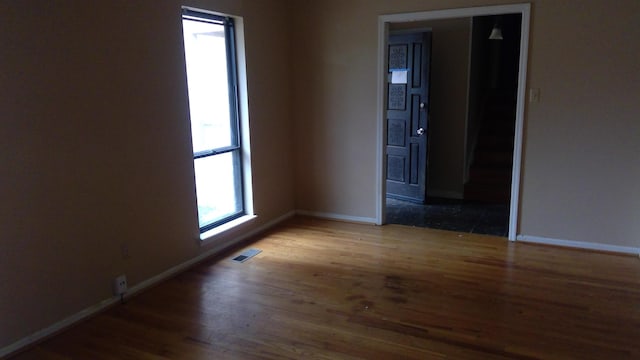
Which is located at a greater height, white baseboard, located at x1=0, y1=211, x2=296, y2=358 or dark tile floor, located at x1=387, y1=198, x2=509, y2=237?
white baseboard, located at x1=0, y1=211, x2=296, y2=358

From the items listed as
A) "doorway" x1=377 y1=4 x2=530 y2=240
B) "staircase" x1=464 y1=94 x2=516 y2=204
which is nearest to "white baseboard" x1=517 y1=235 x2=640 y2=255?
"doorway" x1=377 y1=4 x2=530 y2=240

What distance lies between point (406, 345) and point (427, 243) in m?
1.86

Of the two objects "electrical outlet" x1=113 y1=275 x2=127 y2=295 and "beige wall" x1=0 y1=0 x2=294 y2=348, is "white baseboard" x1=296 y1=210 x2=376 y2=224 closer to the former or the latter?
"beige wall" x1=0 y1=0 x2=294 y2=348

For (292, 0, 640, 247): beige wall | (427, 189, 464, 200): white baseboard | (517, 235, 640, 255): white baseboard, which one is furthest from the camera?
(427, 189, 464, 200): white baseboard

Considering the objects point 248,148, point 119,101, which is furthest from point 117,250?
point 248,148

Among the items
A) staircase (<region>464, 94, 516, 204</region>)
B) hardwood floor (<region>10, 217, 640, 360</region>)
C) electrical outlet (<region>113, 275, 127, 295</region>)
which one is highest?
staircase (<region>464, 94, 516, 204</region>)

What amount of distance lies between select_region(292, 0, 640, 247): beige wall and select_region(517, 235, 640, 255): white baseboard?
43 mm

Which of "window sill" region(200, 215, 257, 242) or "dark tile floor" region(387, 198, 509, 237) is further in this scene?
"dark tile floor" region(387, 198, 509, 237)

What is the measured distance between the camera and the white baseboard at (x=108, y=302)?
2693mm

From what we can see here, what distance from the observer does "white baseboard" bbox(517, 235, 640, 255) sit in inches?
161

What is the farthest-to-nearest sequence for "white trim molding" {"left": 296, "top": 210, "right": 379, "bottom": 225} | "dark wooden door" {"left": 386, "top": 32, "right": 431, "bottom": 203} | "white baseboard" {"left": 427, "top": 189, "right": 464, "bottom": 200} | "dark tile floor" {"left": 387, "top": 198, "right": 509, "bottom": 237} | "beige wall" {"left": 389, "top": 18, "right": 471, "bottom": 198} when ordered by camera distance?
1. "white baseboard" {"left": 427, "top": 189, "right": 464, "bottom": 200}
2. "beige wall" {"left": 389, "top": 18, "right": 471, "bottom": 198}
3. "dark wooden door" {"left": 386, "top": 32, "right": 431, "bottom": 203}
4. "white trim molding" {"left": 296, "top": 210, "right": 379, "bottom": 225}
5. "dark tile floor" {"left": 387, "top": 198, "right": 509, "bottom": 237}

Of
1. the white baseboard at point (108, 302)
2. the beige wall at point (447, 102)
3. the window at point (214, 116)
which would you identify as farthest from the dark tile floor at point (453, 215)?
the window at point (214, 116)

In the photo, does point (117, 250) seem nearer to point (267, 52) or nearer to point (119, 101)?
point (119, 101)

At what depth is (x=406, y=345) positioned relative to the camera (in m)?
2.71
